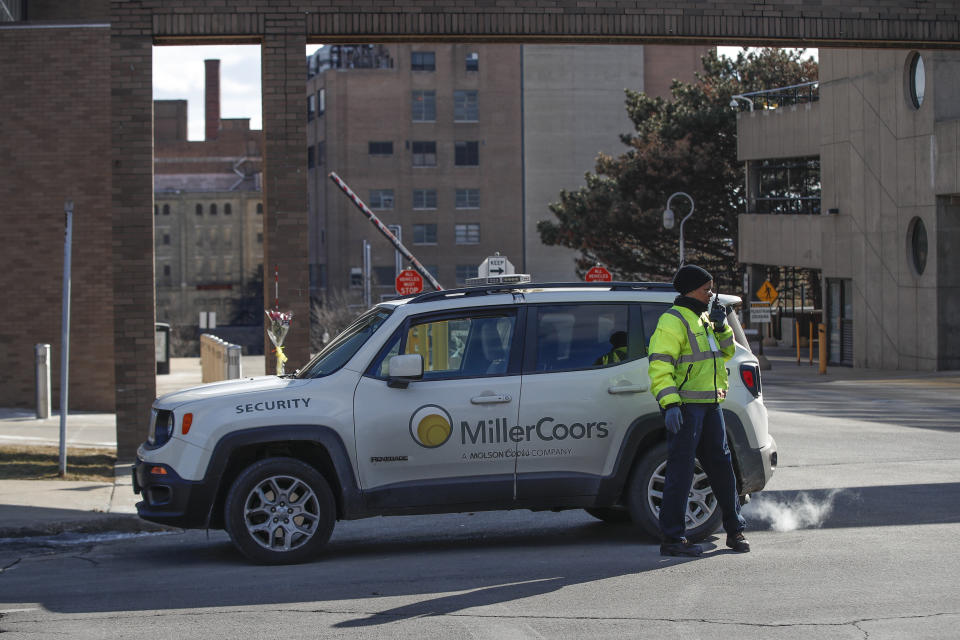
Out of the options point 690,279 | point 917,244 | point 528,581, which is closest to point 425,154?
point 917,244

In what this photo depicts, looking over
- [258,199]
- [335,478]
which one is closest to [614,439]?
[335,478]

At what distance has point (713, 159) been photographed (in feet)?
172

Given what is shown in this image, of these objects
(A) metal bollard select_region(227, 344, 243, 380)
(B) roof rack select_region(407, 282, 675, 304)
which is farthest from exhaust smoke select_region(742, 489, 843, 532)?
(A) metal bollard select_region(227, 344, 243, 380)

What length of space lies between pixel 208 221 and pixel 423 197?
81.3 feet

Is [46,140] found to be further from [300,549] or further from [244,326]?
[244,326]

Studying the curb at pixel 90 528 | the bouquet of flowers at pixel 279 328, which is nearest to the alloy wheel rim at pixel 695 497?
the curb at pixel 90 528

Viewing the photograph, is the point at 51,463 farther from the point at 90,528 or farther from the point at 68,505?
the point at 90,528

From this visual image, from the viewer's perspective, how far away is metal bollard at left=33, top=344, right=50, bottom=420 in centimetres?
2119

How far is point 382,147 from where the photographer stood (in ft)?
274

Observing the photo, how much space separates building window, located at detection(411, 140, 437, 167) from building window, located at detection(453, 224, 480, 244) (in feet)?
15.6

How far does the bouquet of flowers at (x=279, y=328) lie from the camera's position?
1437 centimetres

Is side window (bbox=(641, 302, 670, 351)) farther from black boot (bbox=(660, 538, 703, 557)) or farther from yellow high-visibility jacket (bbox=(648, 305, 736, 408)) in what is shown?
black boot (bbox=(660, 538, 703, 557))

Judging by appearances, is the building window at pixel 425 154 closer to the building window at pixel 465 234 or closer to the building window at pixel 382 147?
the building window at pixel 382 147

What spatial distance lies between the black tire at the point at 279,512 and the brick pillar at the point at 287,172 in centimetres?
662
